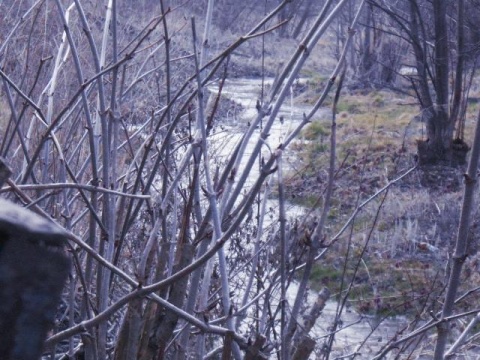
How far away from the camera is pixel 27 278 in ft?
2.65

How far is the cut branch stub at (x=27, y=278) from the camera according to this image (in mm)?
782

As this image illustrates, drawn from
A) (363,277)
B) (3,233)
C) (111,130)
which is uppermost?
(3,233)

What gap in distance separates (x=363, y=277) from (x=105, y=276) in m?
5.99

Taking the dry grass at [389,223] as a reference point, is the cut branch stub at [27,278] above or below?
above

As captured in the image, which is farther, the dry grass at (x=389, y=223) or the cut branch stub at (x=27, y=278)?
the dry grass at (x=389, y=223)

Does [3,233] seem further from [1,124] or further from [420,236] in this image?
[420,236]

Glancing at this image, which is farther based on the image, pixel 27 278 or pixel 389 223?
pixel 389 223

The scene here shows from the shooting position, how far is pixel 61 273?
0.84 metres

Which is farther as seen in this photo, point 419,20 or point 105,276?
point 419,20

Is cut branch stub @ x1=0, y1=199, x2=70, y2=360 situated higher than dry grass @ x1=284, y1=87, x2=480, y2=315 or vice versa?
cut branch stub @ x1=0, y1=199, x2=70, y2=360

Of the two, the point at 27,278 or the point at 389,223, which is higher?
the point at 27,278

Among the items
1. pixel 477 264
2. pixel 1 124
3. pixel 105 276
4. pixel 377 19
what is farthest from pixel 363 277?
pixel 377 19

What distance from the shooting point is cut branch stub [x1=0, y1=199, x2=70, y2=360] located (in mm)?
782

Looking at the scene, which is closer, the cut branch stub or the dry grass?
the cut branch stub
